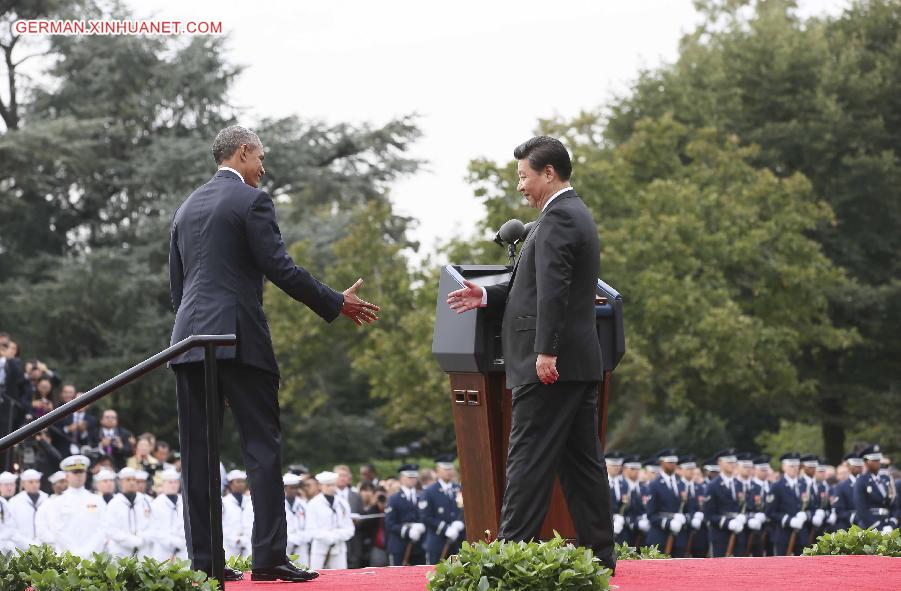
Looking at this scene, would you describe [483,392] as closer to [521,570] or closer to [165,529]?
[521,570]

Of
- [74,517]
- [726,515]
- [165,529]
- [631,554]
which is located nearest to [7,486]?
[74,517]

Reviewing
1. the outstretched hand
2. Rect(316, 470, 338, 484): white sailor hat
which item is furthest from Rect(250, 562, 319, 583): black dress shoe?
Rect(316, 470, 338, 484): white sailor hat

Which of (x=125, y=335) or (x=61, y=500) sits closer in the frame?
(x=61, y=500)

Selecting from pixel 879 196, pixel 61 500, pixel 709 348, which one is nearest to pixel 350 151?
pixel 709 348

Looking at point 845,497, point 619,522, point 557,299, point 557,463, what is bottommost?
point 619,522

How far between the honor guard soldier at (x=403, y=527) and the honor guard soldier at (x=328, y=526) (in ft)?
3.20

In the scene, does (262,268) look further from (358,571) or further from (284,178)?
(284,178)

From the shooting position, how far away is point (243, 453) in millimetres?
6723

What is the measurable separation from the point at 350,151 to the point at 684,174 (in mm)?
7998

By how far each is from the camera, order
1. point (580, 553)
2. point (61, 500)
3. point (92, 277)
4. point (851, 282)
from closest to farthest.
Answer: point (580, 553)
point (61, 500)
point (92, 277)
point (851, 282)

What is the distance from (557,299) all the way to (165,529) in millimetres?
9775

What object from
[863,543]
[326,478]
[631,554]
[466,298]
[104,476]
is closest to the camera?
[466,298]

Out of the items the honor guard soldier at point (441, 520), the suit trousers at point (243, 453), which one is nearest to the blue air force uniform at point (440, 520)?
the honor guard soldier at point (441, 520)

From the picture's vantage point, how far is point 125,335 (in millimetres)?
33188
